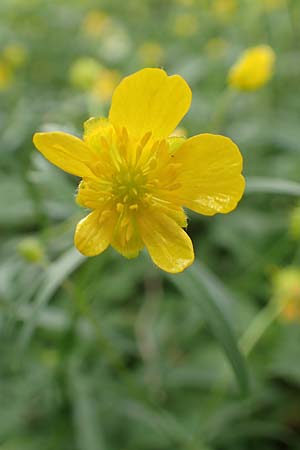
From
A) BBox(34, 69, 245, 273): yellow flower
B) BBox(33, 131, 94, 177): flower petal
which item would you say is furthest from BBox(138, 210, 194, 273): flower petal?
BBox(33, 131, 94, 177): flower petal

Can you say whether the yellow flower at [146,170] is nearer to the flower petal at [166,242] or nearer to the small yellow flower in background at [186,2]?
the flower petal at [166,242]

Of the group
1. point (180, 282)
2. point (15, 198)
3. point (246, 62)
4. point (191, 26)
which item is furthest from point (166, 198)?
point (191, 26)

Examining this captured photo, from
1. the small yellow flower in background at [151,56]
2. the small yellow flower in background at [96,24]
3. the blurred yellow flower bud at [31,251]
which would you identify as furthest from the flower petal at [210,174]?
the small yellow flower in background at [96,24]

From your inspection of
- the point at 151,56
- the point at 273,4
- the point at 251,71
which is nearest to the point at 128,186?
the point at 251,71

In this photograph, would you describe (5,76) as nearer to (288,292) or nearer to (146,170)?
(288,292)

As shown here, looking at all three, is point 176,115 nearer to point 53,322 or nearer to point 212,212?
point 212,212

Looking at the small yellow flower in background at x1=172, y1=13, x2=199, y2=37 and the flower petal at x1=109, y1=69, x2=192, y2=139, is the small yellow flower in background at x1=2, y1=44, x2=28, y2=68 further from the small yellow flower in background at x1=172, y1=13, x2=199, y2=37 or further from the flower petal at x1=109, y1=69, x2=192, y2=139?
the flower petal at x1=109, y1=69, x2=192, y2=139
